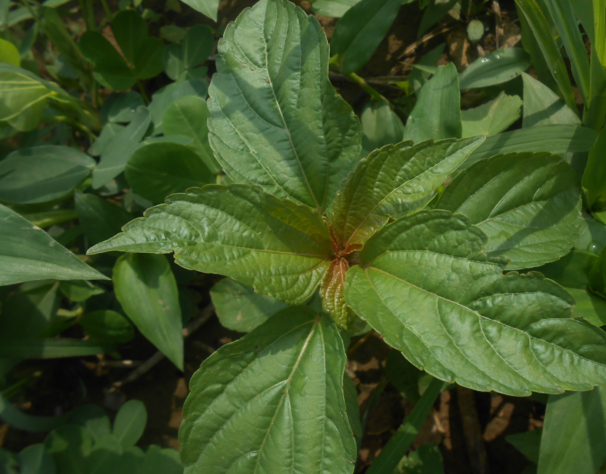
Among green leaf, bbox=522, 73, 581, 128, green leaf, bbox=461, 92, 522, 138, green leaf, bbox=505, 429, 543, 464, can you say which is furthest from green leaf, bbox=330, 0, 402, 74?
green leaf, bbox=505, 429, 543, 464

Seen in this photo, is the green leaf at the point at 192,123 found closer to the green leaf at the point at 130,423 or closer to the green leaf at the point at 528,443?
the green leaf at the point at 130,423

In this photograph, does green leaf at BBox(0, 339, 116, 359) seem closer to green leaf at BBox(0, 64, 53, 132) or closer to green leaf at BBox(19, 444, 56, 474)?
green leaf at BBox(19, 444, 56, 474)

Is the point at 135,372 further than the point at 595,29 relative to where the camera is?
Yes

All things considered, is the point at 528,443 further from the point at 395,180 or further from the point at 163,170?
the point at 163,170

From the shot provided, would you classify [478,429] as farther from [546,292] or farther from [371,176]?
[371,176]

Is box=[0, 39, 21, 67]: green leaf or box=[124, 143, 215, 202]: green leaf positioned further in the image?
box=[0, 39, 21, 67]: green leaf

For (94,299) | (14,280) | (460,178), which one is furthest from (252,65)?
(94,299)
